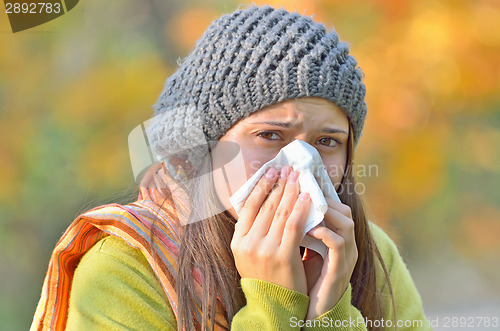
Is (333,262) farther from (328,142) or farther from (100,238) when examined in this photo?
(100,238)

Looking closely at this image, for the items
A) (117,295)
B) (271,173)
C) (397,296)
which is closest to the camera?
(117,295)

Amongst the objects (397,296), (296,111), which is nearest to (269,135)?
(296,111)

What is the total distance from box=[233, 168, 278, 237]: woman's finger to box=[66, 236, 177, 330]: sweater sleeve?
1.16 ft

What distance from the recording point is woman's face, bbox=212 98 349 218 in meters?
1.93

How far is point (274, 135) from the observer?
196 cm

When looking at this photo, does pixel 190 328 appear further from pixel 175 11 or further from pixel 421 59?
pixel 421 59

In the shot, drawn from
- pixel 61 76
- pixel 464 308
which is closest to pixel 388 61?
pixel 464 308

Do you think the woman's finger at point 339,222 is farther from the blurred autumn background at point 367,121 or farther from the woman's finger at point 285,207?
the blurred autumn background at point 367,121

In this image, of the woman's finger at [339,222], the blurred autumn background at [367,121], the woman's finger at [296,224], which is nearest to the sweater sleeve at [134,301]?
the woman's finger at [296,224]

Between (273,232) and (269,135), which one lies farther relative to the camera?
(269,135)

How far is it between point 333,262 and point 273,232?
235 millimetres

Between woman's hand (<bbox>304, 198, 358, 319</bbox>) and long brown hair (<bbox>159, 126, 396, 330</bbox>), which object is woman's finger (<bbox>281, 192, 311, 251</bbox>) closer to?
woman's hand (<bbox>304, 198, 358, 319</bbox>)

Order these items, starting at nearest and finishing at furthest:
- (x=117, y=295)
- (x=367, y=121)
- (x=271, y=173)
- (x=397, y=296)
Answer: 1. (x=117, y=295)
2. (x=271, y=173)
3. (x=397, y=296)
4. (x=367, y=121)

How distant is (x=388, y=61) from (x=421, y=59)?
1.23 feet
